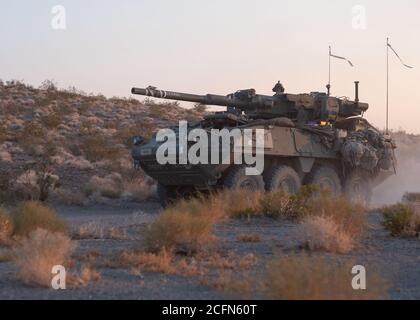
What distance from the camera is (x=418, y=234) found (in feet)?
42.5

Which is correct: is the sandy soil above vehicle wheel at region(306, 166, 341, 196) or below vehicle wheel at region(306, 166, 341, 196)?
below

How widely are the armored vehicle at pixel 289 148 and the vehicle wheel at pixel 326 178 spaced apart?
0.03 metres

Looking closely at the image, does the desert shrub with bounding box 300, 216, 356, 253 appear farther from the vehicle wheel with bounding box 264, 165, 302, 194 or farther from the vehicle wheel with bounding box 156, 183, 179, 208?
the vehicle wheel with bounding box 156, 183, 179, 208

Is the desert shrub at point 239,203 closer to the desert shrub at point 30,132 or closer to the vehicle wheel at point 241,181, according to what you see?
the vehicle wheel at point 241,181

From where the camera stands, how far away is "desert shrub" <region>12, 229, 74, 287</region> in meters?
8.13

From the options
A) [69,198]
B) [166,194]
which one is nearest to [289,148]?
[166,194]

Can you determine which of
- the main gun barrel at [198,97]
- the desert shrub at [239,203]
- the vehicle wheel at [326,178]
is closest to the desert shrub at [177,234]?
the desert shrub at [239,203]

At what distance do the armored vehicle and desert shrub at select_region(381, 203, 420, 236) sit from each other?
5.02 m

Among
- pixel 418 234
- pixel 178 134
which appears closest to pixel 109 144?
pixel 178 134

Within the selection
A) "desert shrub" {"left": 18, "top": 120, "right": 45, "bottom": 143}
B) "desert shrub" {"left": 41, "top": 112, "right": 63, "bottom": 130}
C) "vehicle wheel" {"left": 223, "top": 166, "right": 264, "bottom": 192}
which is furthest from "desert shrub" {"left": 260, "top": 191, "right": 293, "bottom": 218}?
"desert shrub" {"left": 41, "top": 112, "right": 63, "bottom": 130}

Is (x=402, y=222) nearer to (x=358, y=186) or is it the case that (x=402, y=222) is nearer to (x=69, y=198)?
(x=358, y=186)

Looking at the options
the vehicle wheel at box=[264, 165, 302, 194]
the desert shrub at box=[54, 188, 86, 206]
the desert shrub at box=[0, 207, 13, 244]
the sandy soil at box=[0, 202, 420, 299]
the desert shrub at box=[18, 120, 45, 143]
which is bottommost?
the desert shrub at box=[54, 188, 86, 206]

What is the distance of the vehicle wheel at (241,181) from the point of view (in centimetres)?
1775

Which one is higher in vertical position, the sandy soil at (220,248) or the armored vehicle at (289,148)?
the armored vehicle at (289,148)
